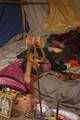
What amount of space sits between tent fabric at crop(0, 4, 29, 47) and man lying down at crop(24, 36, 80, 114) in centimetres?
221

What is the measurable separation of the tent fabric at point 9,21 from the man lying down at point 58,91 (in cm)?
221

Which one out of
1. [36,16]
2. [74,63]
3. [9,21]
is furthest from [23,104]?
[36,16]

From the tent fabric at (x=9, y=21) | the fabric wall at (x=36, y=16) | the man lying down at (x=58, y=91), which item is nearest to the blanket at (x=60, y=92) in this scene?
the man lying down at (x=58, y=91)

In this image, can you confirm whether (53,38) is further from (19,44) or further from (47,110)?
(47,110)

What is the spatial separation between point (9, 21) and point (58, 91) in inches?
110

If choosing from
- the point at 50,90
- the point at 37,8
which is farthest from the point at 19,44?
the point at 50,90

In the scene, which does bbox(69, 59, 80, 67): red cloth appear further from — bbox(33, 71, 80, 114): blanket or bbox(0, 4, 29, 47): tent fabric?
bbox(0, 4, 29, 47): tent fabric

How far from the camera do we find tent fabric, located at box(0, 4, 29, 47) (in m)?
5.46

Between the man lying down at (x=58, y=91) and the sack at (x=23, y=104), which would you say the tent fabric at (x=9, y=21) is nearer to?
the man lying down at (x=58, y=91)

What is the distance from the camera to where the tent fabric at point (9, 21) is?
5461mm

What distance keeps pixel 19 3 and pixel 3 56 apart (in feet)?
5.06

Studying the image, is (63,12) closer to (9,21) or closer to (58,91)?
(9,21)

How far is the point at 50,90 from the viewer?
312 centimetres

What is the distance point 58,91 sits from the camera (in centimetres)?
309
